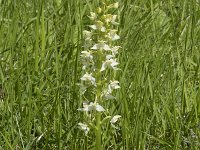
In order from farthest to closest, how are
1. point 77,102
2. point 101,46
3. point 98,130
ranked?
point 77,102 < point 98,130 < point 101,46

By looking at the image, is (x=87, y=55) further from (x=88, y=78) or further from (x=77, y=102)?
(x=77, y=102)

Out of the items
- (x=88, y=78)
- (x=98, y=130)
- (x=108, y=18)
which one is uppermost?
(x=108, y=18)

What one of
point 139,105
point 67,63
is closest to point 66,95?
point 67,63

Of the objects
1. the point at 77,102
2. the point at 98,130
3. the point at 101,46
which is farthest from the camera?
the point at 77,102

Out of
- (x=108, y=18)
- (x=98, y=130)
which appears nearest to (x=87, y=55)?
(x=108, y=18)

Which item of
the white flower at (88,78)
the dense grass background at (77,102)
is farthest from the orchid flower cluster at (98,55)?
the dense grass background at (77,102)

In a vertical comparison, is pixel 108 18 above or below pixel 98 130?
above

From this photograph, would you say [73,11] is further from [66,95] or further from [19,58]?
[66,95]

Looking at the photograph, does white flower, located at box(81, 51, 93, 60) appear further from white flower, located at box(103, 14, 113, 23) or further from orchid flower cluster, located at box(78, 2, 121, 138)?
white flower, located at box(103, 14, 113, 23)

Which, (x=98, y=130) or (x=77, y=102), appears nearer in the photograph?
(x=98, y=130)

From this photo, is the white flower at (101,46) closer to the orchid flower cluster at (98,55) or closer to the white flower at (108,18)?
the orchid flower cluster at (98,55)

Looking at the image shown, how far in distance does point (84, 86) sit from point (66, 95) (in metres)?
0.57

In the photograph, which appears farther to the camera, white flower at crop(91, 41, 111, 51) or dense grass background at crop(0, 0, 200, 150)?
dense grass background at crop(0, 0, 200, 150)

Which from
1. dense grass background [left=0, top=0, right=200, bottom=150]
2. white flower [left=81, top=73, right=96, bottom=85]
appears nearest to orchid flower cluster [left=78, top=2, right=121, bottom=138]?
white flower [left=81, top=73, right=96, bottom=85]
